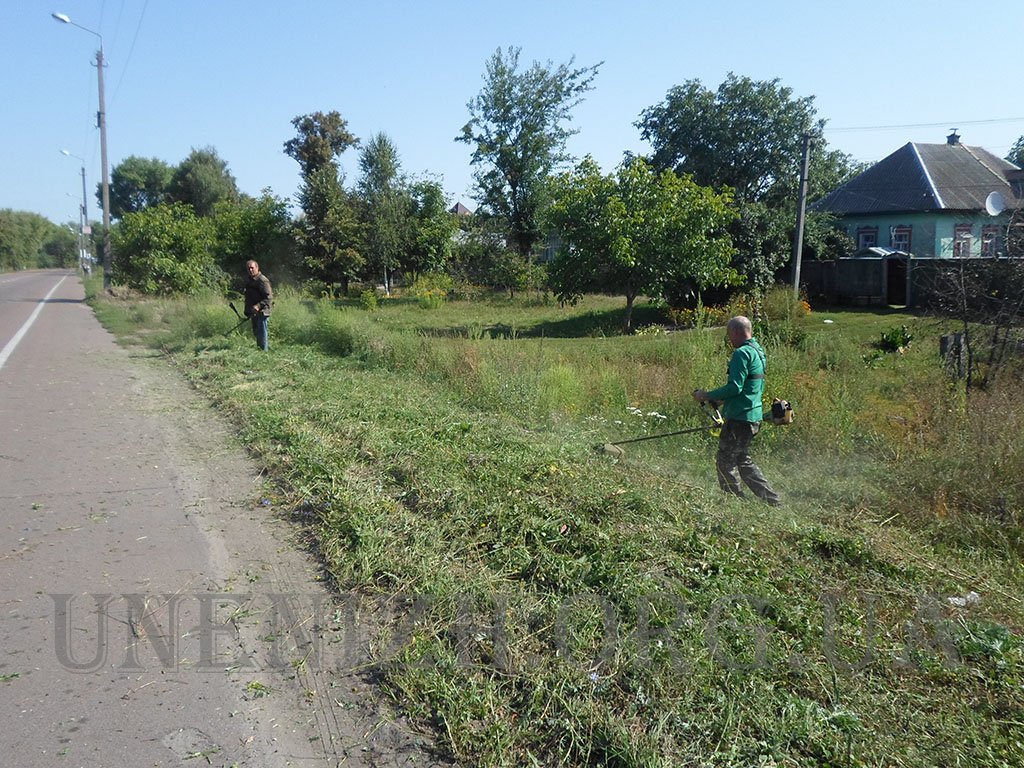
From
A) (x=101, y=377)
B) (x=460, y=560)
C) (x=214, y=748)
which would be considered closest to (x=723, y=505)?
(x=460, y=560)

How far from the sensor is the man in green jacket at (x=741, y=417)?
242 inches

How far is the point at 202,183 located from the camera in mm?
59719

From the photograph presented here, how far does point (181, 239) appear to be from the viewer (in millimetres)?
28016

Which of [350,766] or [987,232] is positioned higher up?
[987,232]

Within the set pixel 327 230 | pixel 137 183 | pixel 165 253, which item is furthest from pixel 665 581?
pixel 137 183

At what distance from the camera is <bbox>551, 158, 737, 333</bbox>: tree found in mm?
20438

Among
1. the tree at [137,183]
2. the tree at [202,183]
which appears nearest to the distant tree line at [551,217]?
the tree at [202,183]

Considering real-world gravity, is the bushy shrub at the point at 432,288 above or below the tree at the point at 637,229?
below

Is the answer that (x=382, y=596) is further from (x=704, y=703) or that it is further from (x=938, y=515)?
(x=938, y=515)

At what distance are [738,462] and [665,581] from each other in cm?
247

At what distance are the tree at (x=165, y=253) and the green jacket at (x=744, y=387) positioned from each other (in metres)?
24.0

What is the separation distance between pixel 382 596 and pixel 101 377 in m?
9.54

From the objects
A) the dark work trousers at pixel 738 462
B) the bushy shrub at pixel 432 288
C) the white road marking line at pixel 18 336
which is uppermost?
the bushy shrub at pixel 432 288

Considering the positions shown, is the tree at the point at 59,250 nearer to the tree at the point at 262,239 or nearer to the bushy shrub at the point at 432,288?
the tree at the point at 262,239
